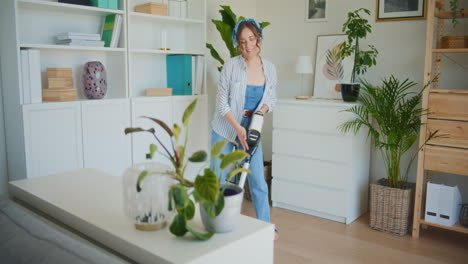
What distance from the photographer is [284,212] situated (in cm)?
378

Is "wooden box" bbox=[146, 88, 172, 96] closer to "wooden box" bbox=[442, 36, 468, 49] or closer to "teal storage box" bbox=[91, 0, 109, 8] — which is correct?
"teal storage box" bbox=[91, 0, 109, 8]

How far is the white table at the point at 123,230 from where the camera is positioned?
1132 mm

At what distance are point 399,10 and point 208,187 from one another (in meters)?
3.04

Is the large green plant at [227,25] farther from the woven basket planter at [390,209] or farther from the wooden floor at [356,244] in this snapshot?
the woven basket planter at [390,209]

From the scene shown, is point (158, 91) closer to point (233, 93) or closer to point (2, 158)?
point (233, 93)

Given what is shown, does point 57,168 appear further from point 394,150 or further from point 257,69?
point 394,150

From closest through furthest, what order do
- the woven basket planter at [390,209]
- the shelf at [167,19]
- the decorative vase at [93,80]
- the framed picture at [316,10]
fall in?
the decorative vase at [93,80] → the woven basket planter at [390,209] → the shelf at [167,19] → the framed picture at [316,10]

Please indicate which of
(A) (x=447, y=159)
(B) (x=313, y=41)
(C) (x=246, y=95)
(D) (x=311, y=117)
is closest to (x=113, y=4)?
(C) (x=246, y=95)

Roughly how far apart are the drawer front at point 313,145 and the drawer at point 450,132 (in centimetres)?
→ 60

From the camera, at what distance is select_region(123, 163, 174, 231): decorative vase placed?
1195mm

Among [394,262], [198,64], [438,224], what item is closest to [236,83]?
[198,64]

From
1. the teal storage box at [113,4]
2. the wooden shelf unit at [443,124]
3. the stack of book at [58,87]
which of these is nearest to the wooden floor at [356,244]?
the wooden shelf unit at [443,124]

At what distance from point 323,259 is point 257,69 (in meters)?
1.34

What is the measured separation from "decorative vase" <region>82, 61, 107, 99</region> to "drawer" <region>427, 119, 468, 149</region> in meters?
2.37
